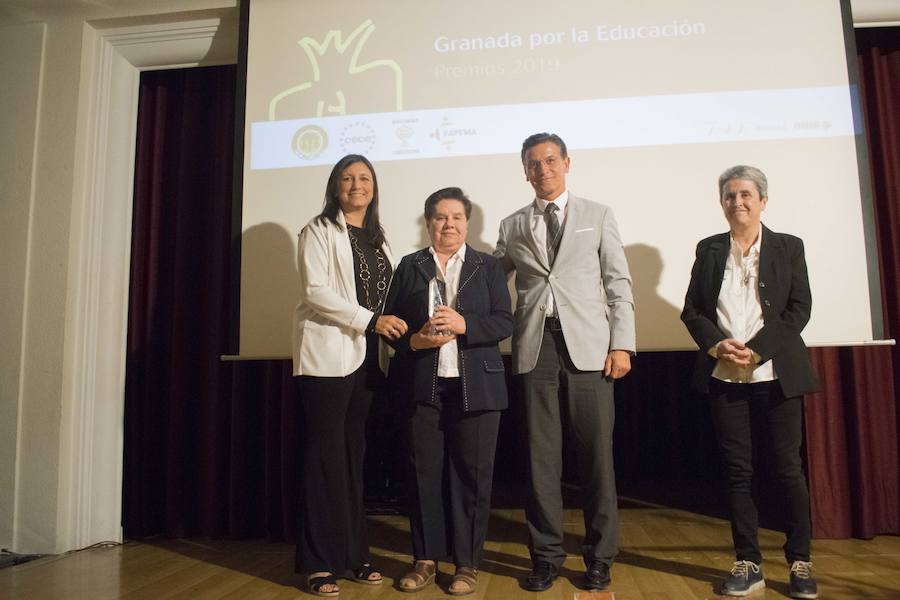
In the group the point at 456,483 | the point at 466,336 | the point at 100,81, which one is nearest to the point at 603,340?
the point at 466,336

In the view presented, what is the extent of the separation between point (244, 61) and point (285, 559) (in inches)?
88.2

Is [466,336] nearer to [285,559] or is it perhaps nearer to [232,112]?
[285,559]

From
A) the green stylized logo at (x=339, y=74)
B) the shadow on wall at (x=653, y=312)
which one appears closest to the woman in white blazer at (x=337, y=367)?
the green stylized logo at (x=339, y=74)

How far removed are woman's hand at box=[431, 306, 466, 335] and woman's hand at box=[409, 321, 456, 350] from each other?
25 mm

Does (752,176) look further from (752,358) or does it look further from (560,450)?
(560,450)

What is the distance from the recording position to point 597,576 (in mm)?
2158

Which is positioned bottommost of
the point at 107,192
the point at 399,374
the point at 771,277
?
the point at 399,374

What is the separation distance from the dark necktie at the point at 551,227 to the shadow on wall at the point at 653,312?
521 mm

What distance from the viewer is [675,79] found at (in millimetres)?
2770

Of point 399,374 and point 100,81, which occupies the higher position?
point 100,81

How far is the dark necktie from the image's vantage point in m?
2.31

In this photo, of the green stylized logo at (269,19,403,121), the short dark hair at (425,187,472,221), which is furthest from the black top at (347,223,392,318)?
the green stylized logo at (269,19,403,121)

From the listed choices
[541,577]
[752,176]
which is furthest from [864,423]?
[541,577]

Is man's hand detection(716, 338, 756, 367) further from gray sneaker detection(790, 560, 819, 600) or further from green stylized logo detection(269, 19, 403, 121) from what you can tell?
green stylized logo detection(269, 19, 403, 121)
